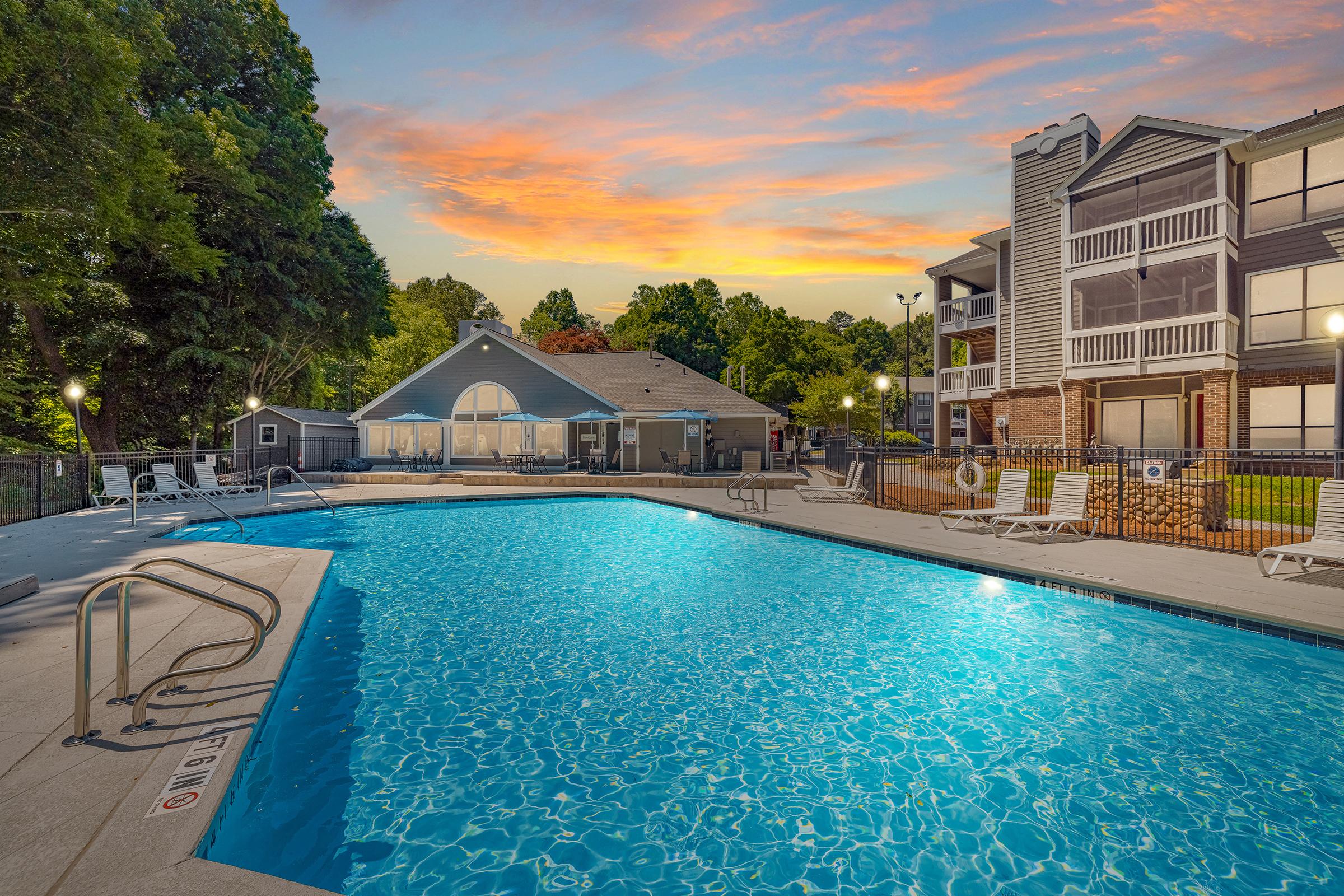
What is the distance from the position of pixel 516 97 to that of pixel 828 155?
9.22 meters

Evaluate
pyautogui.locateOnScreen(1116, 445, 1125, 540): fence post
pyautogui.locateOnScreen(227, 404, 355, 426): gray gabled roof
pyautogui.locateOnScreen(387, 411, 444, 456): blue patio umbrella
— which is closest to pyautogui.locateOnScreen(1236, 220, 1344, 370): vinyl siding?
pyautogui.locateOnScreen(1116, 445, 1125, 540): fence post

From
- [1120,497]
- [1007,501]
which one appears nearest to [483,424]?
[1007,501]

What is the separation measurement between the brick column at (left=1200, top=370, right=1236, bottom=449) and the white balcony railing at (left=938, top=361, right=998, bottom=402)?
6710mm

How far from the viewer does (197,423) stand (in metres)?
26.4

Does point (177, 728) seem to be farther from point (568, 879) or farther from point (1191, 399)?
point (1191, 399)

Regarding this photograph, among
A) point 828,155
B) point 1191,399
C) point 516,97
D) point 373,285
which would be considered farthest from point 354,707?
point 373,285

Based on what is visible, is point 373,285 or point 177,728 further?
point 373,285

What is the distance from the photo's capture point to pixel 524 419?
28047 millimetres

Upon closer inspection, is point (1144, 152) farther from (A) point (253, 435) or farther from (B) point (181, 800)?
(A) point (253, 435)

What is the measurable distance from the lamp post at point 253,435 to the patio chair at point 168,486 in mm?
4320

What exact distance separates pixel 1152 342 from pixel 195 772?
2240 centimetres

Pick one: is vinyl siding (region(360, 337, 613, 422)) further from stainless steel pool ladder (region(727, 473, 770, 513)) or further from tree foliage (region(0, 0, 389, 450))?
stainless steel pool ladder (region(727, 473, 770, 513))

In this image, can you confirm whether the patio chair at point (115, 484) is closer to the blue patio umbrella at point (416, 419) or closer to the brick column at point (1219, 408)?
the blue patio umbrella at point (416, 419)

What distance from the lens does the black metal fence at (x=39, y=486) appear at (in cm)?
1451
